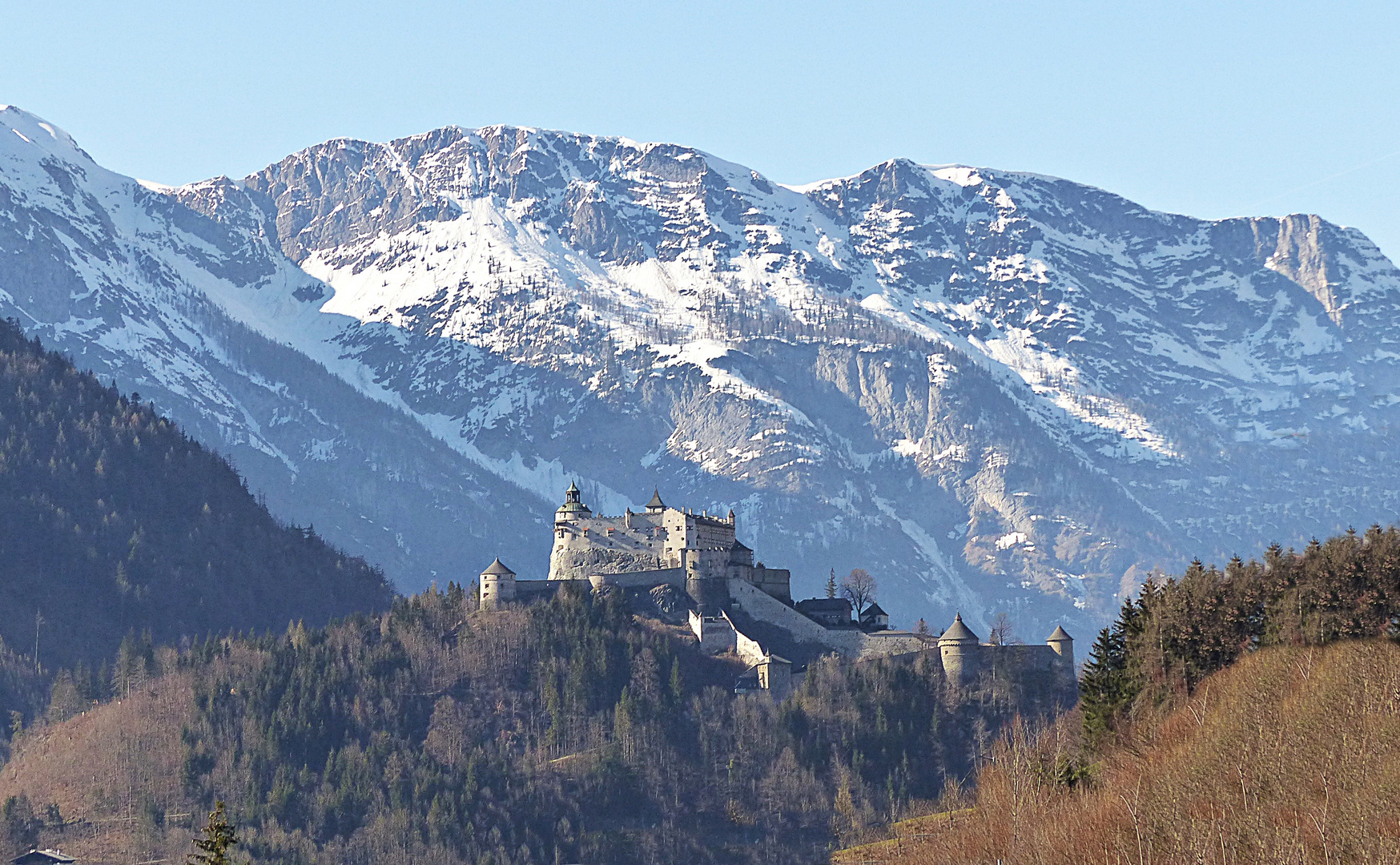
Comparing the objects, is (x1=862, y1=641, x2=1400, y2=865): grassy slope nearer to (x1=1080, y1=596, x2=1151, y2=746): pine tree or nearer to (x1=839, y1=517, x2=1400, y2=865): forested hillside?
(x1=839, y1=517, x2=1400, y2=865): forested hillside

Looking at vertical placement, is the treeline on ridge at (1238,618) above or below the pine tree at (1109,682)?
above

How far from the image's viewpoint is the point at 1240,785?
379 feet

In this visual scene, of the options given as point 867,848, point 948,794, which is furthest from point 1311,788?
point 948,794

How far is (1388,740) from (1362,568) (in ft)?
72.7

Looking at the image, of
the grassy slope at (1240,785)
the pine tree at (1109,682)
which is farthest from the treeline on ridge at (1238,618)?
the grassy slope at (1240,785)

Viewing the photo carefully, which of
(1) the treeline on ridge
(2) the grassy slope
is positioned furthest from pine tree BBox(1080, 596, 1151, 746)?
(2) the grassy slope

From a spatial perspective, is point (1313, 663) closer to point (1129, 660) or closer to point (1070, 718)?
point (1129, 660)

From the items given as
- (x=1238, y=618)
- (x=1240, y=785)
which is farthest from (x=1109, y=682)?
(x=1240, y=785)

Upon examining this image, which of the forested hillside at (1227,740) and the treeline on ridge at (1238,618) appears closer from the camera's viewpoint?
the forested hillside at (1227,740)

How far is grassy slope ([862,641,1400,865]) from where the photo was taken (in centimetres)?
10600

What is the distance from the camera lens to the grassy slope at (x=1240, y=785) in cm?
10600

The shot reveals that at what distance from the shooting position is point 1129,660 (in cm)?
14675

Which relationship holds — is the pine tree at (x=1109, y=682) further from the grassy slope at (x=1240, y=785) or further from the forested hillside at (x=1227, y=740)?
the grassy slope at (x=1240, y=785)

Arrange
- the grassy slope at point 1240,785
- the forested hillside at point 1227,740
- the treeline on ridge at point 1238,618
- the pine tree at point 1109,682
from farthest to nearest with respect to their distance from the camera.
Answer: the pine tree at point 1109,682, the treeline on ridge at point 1238,618, the forested hillside at point 1227,740, the grassy slope at point 1240,785
